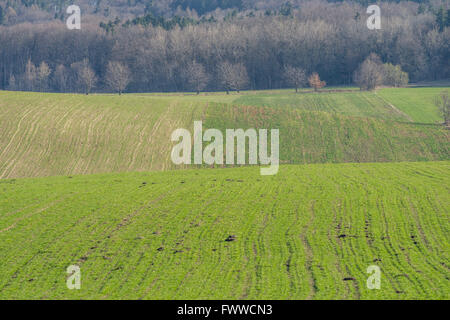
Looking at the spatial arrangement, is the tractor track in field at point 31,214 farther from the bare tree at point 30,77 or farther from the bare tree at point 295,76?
the bare tree at point 30,77

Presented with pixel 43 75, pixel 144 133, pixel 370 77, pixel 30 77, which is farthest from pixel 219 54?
pixel 144 133

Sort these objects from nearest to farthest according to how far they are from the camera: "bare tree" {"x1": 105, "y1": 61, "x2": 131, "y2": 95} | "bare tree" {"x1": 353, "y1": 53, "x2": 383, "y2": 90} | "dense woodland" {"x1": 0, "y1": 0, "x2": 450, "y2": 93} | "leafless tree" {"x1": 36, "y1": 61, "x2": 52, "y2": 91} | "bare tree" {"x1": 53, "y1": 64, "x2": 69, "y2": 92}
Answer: "bare tree" {"x1": 353, "y1": 53, "x2": 383, "y2": 90} < "bare tree" {"x1": 105, "y1": 61, "x2": 131, "y2": 95} < "dense woodland" {"x1": 0, "y1": 0, "x2": 450, "y2": 93} < "leafless tree" {"x1": 36, "y1": 61, "x2": 52, "y2": 91} < "bare tree" {"x1": 53, "y1": 64, "x2": 69, "y2": 92}

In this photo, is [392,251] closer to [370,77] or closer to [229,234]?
[229,234]

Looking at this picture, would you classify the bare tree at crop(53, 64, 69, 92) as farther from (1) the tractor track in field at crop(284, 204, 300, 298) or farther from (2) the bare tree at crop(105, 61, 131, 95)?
(1) the tractor track in field at crop(284, 204, 300, 298)

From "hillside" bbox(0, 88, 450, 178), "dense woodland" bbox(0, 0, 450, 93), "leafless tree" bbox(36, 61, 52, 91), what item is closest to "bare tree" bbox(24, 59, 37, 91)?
"dense woodland" bbox(0, 0, 450, 93)
